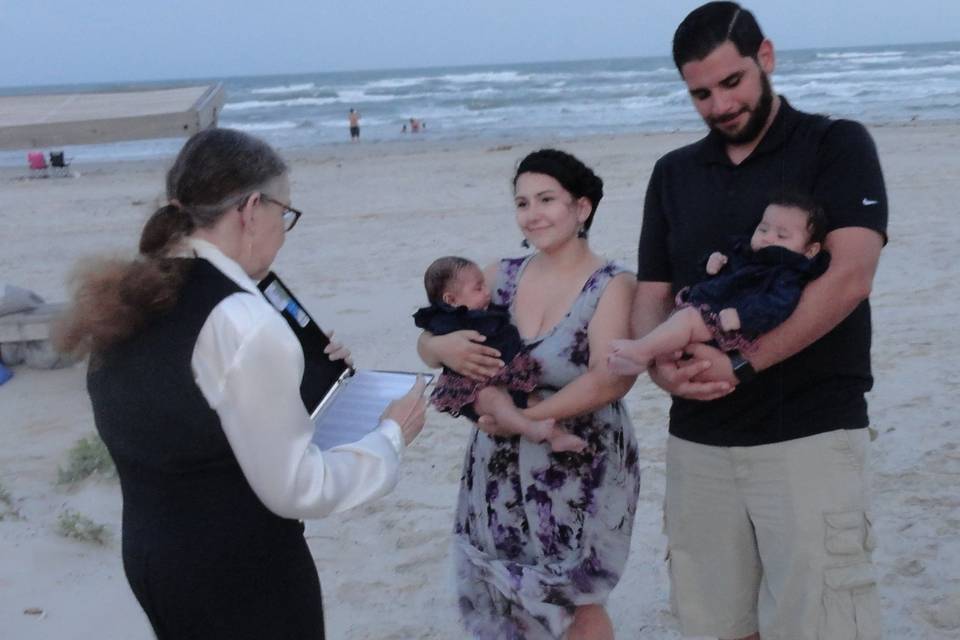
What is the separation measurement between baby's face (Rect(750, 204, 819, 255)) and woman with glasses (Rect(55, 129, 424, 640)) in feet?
3.43

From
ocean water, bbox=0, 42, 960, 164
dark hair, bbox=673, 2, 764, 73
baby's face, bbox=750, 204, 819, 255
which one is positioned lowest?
ocean water, bbox=0, 42, 960, 164

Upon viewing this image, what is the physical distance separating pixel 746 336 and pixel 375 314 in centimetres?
612

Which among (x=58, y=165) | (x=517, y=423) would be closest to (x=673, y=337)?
(x=517, y=423)

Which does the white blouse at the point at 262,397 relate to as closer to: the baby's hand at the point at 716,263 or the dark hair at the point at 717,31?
the baby's hand at the point at 716,263

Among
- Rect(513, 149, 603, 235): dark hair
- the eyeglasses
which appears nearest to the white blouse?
the eyeglasses

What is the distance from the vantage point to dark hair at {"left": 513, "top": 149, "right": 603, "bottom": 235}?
9.70ft

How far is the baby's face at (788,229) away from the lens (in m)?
2.41

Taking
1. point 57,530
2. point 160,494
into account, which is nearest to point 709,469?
point 160,494

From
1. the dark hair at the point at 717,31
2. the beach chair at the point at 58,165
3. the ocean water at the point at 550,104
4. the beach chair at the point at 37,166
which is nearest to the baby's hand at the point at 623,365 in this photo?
the dark hair at the point at 717,31

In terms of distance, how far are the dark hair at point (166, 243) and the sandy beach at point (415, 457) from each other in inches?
4.2

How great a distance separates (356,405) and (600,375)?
725mm

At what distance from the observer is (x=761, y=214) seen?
256cm

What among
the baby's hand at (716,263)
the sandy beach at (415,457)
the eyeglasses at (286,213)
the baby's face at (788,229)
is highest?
the eyeglasses at (286,213)

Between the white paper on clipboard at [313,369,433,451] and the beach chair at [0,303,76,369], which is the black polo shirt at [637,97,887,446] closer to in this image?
the white paper on clipboard at [313,369,433,451]
